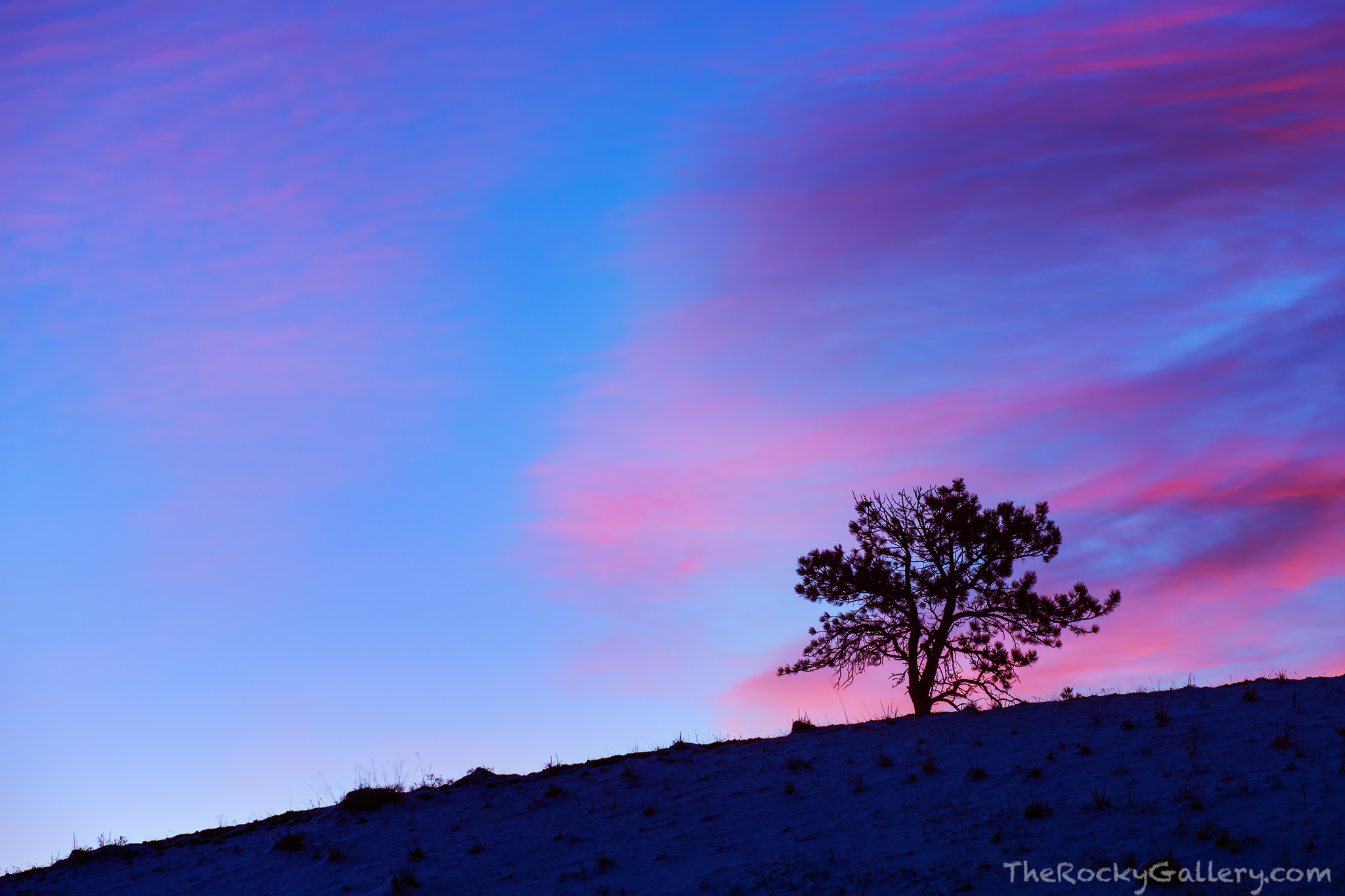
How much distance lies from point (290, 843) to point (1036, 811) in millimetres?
16107

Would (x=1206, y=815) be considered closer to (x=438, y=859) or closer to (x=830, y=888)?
(x=830, y=888)

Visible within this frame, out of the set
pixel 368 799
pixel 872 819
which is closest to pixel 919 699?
pixel 872 819

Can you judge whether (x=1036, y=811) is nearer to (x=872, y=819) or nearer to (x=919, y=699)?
(x=872, y=819)

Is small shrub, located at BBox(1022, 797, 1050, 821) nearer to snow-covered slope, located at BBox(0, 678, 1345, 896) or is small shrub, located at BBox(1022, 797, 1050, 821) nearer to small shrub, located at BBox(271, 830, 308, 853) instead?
snow-covered slope, located at BBox(0, 678, 1345, 896)

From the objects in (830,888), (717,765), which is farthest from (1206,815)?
(717,765)

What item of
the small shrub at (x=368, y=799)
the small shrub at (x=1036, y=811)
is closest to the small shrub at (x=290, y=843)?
the small shrub at (x=368, y=799)

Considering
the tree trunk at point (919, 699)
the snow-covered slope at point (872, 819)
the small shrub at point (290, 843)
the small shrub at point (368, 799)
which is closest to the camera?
the snow-covered slope at point (872, 819)

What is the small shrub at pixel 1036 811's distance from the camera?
15.5 m

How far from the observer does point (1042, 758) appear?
19.0 m

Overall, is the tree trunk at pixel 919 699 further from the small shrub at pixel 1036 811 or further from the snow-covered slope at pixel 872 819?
the small shrub at pixel 1036 811

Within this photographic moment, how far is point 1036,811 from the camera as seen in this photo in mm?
15523

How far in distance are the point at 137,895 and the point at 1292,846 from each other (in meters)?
21.7

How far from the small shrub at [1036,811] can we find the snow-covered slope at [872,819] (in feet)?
0.12

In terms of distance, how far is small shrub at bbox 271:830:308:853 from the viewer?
21359 mm
